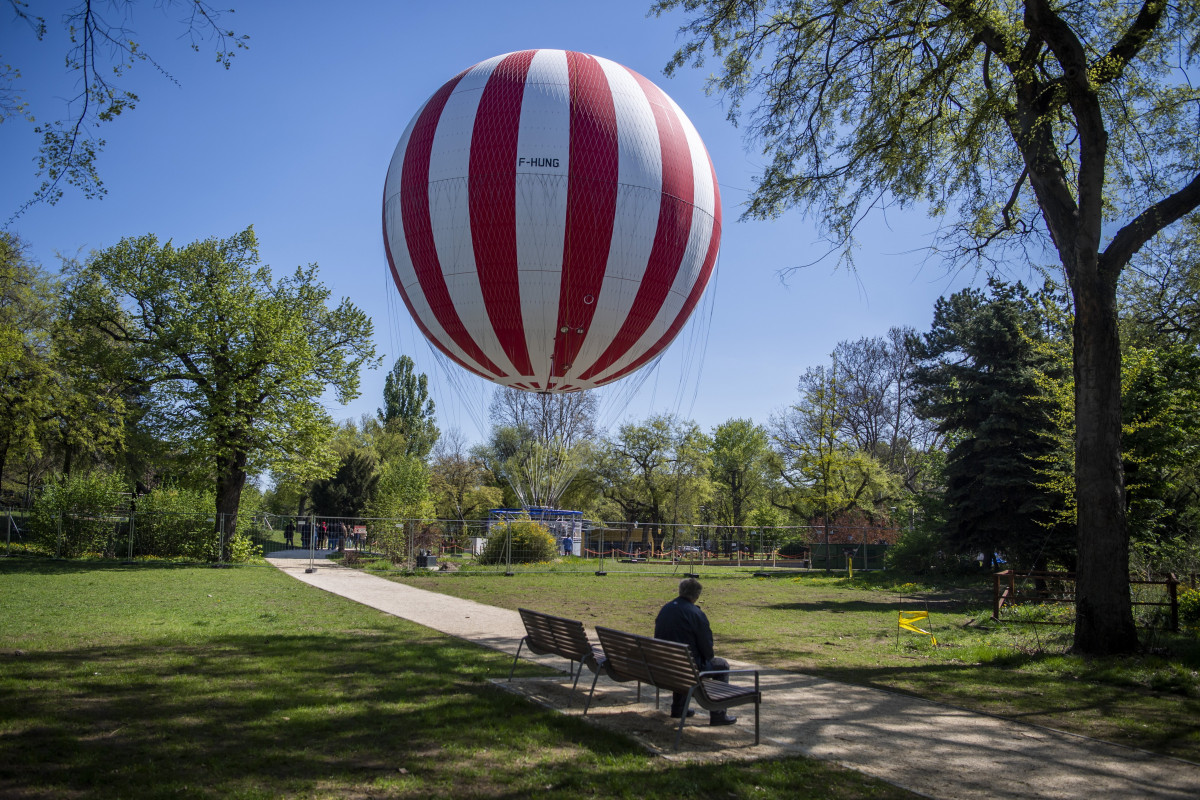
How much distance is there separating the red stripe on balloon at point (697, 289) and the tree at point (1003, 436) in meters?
11.2

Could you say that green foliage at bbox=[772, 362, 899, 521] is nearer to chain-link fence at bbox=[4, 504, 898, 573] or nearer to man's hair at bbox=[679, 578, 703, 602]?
chain-link fence at bbox=[4, 504, 898, 573]

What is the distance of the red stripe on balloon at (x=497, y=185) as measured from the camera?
41.1 feet

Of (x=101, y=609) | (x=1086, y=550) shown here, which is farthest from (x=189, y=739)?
(x=1086, y=550)

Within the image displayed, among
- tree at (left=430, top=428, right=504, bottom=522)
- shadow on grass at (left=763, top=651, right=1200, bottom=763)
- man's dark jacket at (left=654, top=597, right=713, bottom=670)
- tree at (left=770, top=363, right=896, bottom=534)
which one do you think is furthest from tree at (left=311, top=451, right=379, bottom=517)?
man's dark jacket at (left=654, top=597, right=713, bottom=670)

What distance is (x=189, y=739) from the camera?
5.11m

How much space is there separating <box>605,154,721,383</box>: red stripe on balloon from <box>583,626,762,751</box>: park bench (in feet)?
32.0

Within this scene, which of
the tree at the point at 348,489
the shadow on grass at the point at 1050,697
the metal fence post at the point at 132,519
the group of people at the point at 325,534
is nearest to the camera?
the shadow on grass at the point at 1050,697

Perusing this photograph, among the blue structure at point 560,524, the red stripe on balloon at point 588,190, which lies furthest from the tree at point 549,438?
the red stripe on balloon at point 588,190

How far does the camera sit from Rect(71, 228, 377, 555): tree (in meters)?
24.8

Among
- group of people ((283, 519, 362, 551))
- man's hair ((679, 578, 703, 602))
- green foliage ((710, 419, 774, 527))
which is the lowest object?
group of people ((283, 519, 362, 551))

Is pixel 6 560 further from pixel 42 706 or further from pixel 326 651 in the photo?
pixel 42 706

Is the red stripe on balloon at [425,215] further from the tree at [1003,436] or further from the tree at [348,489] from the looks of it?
the tree at [348,489]

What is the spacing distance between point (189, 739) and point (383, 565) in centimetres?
1931

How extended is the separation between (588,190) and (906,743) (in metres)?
9.94
